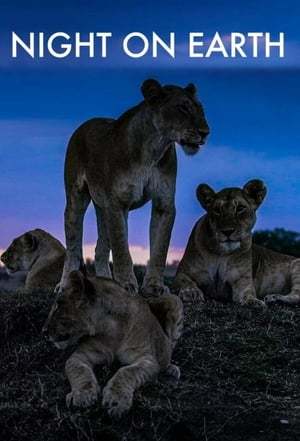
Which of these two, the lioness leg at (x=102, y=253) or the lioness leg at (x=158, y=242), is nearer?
the lioness leg at (x=158, y=242)

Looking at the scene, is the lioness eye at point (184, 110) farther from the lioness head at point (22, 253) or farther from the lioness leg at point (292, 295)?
the lioness head at point (22, 253)

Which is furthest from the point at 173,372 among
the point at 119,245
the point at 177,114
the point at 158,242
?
the point at 177,114

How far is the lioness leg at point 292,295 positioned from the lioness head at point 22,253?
272cm

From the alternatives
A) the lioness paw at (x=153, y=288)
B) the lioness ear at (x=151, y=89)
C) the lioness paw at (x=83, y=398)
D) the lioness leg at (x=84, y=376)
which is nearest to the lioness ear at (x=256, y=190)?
the lioness paw at (x=153, y=288)

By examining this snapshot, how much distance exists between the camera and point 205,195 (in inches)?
369

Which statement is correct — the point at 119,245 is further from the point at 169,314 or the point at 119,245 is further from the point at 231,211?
the point at 169,314

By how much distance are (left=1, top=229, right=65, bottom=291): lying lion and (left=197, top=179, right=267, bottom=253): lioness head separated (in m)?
2.08

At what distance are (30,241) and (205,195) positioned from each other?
2533 mm

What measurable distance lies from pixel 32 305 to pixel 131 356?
8.13 feet

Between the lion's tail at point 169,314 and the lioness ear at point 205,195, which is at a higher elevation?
the lioness ear at point 205,195

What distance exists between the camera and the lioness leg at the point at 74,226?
31.4 feet

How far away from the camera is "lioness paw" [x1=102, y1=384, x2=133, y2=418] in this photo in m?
5.49

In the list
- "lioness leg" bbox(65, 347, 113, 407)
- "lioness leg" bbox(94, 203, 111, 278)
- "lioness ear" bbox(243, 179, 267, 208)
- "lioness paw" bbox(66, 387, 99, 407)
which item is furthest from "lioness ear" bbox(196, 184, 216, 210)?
"lioness paw" bbox(66, 387, 99, 407)

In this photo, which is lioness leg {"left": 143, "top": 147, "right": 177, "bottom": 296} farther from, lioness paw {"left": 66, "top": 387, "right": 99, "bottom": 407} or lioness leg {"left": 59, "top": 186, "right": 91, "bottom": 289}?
lioness paw {"left": 66, "top": 387, "right": 99, "bottom": 407}
